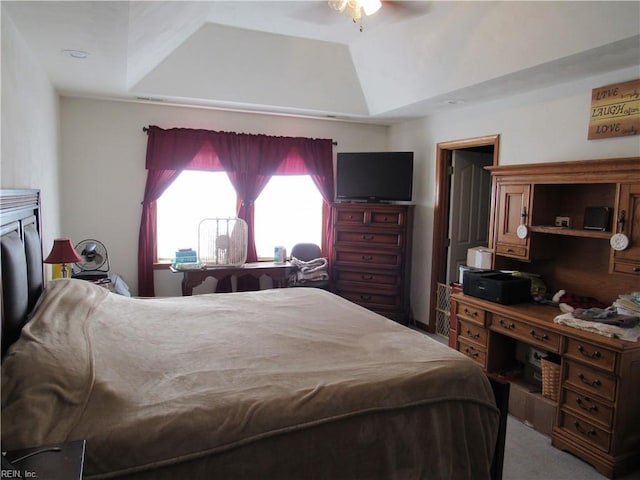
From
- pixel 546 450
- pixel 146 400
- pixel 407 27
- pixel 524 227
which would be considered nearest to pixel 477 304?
pixel 524 227

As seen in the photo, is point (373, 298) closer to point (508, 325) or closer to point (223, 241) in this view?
point (223, 241)

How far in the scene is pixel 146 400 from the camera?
1.50 m

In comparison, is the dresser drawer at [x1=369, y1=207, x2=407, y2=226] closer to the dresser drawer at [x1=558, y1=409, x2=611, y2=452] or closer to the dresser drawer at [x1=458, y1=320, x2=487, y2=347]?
the dresser drawer at [x1=458, y1=320, x2=487, y2=347]

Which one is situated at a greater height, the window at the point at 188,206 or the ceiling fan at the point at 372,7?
the ceiling fan at the point at 372,7

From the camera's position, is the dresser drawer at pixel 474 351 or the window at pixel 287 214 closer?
the dresser drawer at pixel 474 351

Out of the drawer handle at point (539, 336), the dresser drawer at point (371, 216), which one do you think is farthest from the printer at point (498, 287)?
the dresser drawer at point (371, 216)

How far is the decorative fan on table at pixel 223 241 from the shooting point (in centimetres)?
469

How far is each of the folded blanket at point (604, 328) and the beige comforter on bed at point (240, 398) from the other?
3.56 feet

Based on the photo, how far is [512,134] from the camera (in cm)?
385

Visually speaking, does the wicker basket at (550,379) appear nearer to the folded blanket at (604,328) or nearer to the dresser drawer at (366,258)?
the folded blanket at (604,328)

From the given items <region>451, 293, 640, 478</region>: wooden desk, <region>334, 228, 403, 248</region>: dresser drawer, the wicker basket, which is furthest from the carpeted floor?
<region>334, 228, 403, 248</region>: dresser drawer

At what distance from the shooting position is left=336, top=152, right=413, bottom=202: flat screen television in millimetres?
5016

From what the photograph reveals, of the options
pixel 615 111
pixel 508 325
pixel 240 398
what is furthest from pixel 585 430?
pixel 240 398

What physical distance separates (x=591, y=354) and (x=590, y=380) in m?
0.16
